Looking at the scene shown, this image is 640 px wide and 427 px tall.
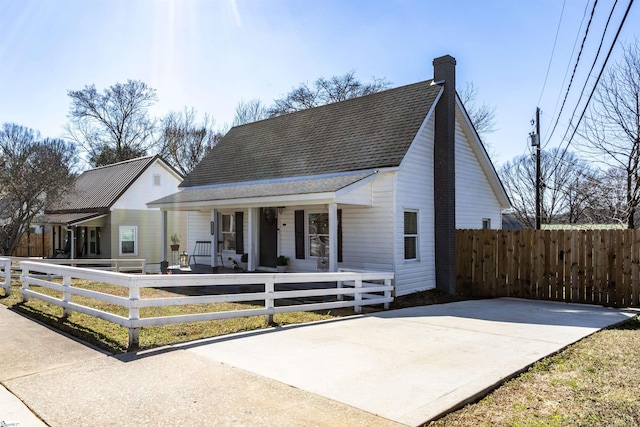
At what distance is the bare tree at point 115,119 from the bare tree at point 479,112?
2557 cm

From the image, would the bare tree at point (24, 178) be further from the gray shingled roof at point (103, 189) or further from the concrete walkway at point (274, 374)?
the concrete walkway at point (274, 374)

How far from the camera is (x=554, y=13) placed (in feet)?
35.8

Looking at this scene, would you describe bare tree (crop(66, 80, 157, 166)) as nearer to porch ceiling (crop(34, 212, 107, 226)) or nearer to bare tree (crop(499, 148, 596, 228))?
porch ceiling (crop(34, 212, 107, 226))

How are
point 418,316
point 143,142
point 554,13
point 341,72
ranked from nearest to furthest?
point 418,316, point 554,13, point 341,72, point 143,142

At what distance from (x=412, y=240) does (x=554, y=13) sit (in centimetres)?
671

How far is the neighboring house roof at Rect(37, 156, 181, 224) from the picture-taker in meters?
22.5

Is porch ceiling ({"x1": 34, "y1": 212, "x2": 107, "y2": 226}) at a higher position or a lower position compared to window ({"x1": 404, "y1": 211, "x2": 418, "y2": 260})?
higher

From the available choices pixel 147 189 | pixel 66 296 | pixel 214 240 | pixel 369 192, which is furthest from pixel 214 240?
pixel 147 189

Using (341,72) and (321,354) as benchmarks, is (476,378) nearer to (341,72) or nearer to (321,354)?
A: (321,354)

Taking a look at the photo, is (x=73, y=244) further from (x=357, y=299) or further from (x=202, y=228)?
(x=357, y=299)

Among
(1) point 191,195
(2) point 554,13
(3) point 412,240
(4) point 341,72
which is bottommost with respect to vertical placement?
(3) point 412,240

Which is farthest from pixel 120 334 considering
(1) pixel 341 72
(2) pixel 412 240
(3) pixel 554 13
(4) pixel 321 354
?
(1) pixel 341 72

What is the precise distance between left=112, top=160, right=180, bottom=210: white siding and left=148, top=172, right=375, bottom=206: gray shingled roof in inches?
272

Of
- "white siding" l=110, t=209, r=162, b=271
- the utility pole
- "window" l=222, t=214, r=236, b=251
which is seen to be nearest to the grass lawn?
"window" l=222, t=214, r=236, b=251
